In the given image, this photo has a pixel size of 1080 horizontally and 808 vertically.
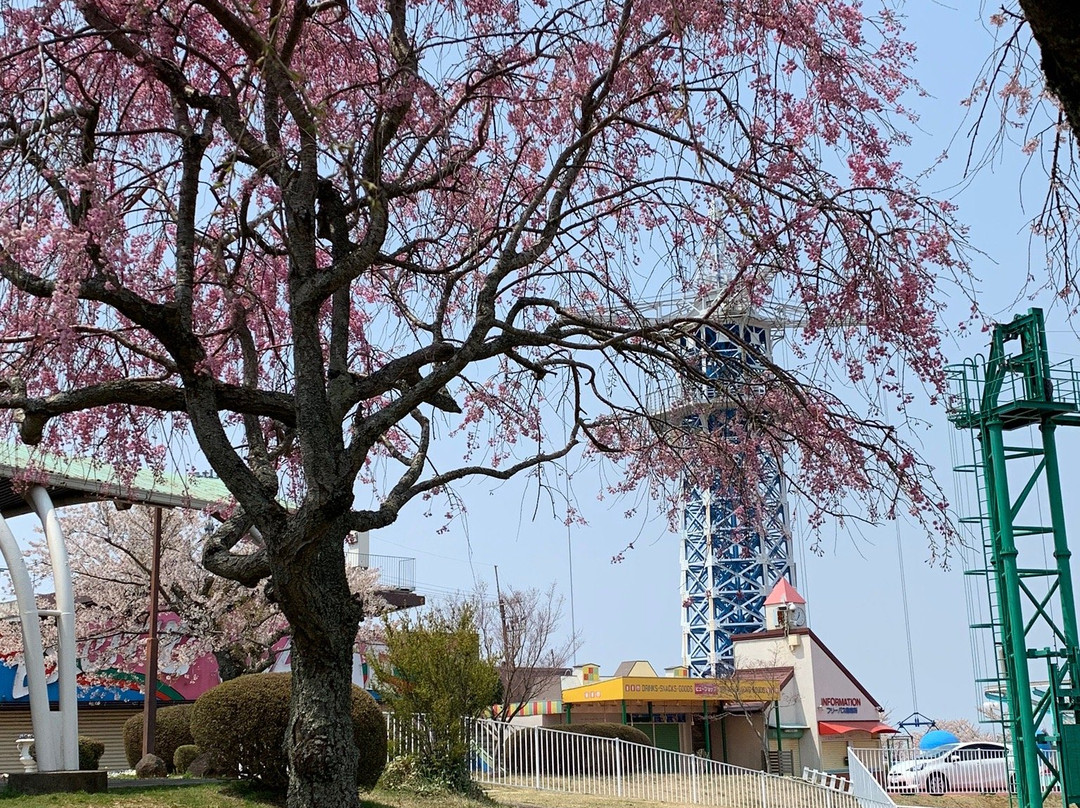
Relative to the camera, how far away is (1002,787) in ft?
87.2

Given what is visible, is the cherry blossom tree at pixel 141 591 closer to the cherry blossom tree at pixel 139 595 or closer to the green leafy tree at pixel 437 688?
the cherry blossom tree at pixel 139 595

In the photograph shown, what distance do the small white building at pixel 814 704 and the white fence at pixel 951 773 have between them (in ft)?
15.9

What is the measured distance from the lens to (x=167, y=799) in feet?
39.4

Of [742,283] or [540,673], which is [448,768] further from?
[540,673]

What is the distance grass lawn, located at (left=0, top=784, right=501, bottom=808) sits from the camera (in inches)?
454

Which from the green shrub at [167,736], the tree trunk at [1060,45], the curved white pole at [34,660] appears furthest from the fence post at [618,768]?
the tree trunk at [1060,45]

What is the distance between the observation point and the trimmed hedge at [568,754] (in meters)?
19.9

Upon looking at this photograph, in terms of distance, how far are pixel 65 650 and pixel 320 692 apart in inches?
367

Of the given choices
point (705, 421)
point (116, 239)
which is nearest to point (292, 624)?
point (116, 239)

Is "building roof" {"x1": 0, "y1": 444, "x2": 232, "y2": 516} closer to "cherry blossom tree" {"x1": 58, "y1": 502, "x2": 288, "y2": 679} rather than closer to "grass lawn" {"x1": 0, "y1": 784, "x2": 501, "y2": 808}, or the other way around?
"cherry blossom tree" {"x1": 58, "y1": 502, "x2": 288, "y2": 679}

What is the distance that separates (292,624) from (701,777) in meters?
14.7

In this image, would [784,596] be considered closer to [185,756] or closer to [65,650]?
[185,756]

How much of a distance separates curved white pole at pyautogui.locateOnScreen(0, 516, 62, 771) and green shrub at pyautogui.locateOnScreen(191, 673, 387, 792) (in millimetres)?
2088

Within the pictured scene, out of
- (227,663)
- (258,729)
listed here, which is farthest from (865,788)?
(258,729)
